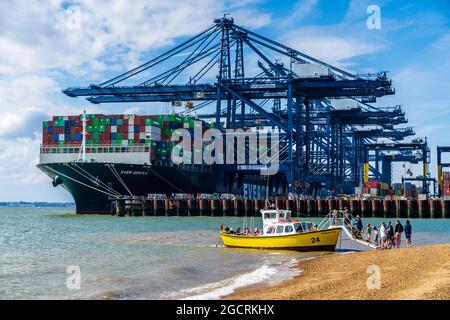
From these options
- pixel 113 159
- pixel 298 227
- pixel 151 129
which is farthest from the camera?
pixel 151 129

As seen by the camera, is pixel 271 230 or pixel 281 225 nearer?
pixel 281 225

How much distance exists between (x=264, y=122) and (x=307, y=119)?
17.5 m

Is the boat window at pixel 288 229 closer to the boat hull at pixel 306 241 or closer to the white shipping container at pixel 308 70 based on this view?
the boat hull at pixel 306 241

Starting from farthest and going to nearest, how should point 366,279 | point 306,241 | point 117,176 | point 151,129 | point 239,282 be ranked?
point 151,129, point 117,176, point 306,241, point 239,282, point 366,279

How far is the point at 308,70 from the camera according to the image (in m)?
88.1

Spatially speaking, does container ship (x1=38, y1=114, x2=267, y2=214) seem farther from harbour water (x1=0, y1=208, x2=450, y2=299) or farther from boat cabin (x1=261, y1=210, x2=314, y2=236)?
boat cabin (x1=261, y1=210, x2=314, y2=236)

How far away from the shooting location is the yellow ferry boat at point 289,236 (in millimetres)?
33812

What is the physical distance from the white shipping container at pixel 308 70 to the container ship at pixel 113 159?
64.7 feet

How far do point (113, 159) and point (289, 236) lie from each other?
195 ft

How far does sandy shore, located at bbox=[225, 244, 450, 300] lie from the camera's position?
56.8 feet

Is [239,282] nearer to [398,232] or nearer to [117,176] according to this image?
[398,232]

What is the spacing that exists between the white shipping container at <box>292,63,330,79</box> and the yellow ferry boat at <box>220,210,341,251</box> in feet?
180

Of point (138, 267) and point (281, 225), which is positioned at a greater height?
point (281, 225)

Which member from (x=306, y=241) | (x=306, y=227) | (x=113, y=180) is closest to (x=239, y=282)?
(x=306, y=241)
